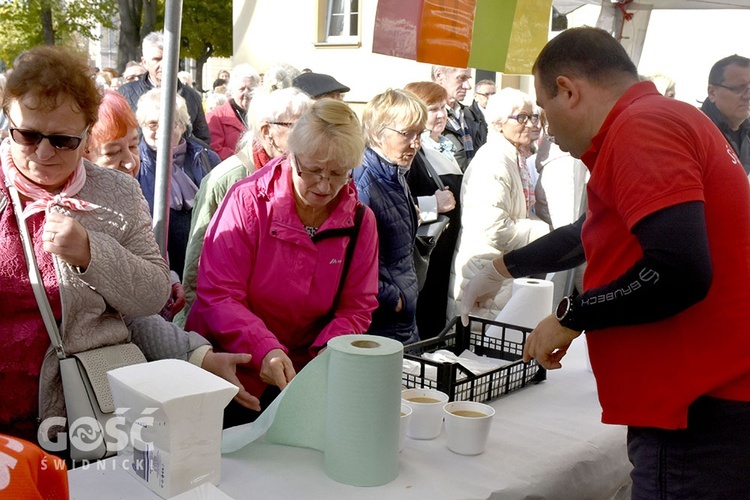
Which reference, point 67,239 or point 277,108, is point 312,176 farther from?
point 277,108

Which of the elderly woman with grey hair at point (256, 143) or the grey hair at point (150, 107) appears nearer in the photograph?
the elderly woman with grey hair at point (256, 143)

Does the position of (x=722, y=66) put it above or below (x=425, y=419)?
above

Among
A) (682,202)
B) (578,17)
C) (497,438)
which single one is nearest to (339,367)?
(497,438)

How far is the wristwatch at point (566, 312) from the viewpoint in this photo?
4.74 ft

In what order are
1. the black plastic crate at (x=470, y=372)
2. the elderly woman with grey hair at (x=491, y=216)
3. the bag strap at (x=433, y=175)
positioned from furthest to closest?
the bag strap at (x=433, y=175)
the elderly woman with grey hair at (x=491, y=216)
the black plastic crate at (x=470, y=372)

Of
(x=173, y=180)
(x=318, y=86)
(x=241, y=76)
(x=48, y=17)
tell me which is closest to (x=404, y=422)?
(x=173, y=180)

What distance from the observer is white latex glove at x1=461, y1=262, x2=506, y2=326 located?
218cm

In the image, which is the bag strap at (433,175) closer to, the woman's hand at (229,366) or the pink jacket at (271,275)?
the pink jacket at (271,275)

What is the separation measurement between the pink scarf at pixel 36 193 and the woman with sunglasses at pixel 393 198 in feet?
4.79

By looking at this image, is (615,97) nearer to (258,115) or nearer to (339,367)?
(339,367)

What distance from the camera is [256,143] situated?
10.5 ft

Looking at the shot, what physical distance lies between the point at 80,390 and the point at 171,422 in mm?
404

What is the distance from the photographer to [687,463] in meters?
1.45

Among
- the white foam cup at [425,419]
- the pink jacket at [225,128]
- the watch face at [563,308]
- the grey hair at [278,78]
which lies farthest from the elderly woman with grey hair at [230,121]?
the watch face at [563,308]
